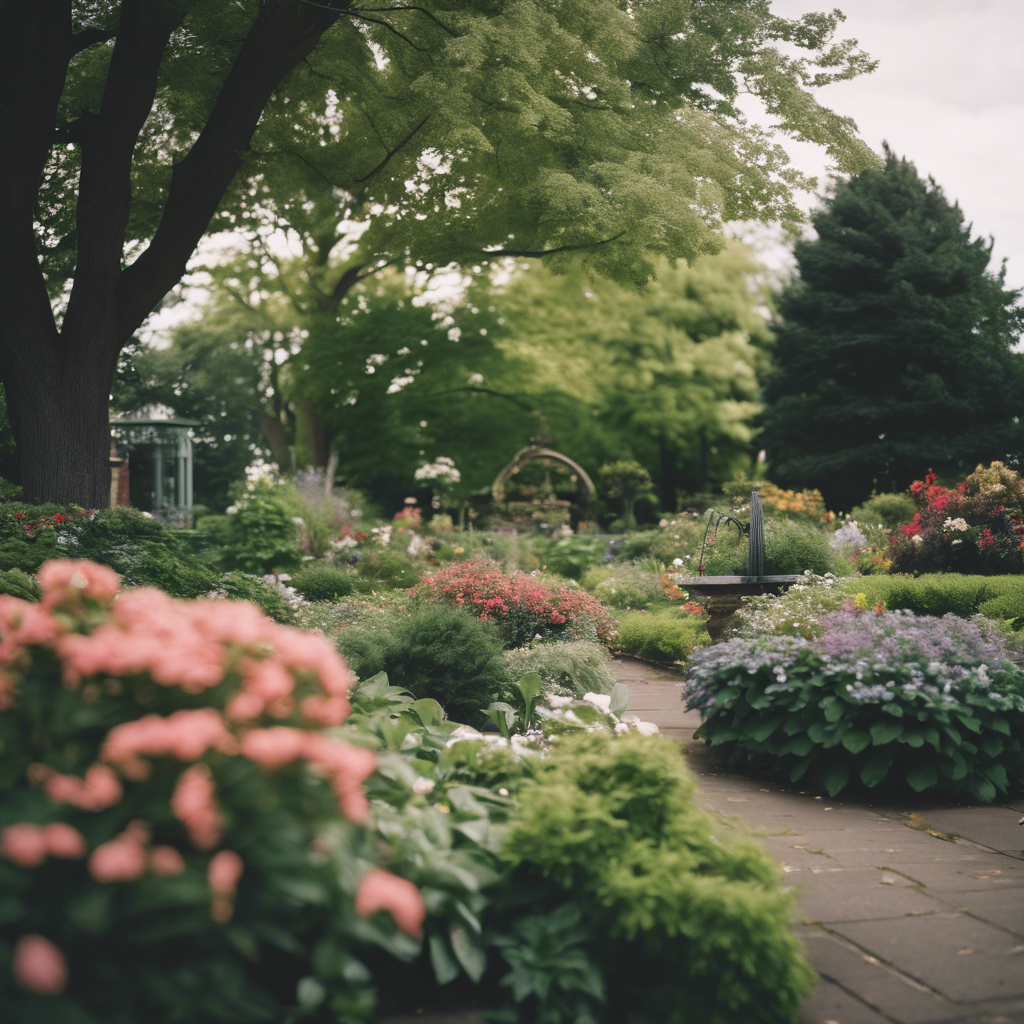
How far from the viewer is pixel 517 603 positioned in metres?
7.22

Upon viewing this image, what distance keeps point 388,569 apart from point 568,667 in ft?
23.8

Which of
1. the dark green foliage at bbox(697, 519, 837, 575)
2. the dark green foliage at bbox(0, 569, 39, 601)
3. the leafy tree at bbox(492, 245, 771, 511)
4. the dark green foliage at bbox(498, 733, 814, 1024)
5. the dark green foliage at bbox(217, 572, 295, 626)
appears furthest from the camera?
the leafy tree at bbox(492, 245, 771, 511)

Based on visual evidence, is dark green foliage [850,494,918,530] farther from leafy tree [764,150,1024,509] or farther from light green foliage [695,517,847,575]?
light green foliage [695,517,847,575]

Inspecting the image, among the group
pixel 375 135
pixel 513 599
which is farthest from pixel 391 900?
pixel 375 135

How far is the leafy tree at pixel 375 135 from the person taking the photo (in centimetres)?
678

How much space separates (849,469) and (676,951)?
18095 millimetres

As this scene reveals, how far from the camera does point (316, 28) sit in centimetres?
714

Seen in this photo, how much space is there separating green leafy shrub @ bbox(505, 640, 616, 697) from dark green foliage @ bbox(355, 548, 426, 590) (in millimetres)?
6186

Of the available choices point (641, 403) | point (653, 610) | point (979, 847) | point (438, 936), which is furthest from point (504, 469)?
point (438, 936)

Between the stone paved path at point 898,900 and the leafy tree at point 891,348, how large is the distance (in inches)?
605

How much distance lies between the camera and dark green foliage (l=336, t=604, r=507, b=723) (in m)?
4.84

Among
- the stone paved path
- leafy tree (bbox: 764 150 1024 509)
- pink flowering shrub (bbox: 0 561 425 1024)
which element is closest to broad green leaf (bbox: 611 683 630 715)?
the stone paved path

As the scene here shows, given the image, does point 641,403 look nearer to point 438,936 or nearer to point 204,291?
point 204,291

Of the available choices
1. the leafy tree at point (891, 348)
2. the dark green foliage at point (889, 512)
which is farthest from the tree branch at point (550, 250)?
the leafy tree at point (891, 348)
